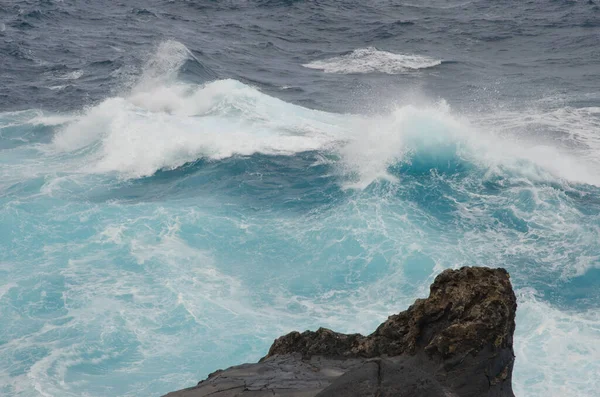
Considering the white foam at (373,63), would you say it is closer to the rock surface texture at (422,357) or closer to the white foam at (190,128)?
the white foam at (190,128)

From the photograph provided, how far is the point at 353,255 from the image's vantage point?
A: 16.6 metres

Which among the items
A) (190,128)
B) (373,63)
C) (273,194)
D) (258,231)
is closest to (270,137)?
(190,128)

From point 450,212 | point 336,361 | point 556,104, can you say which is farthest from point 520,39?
point 336,361

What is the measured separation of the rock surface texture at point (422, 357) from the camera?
6.43 metres

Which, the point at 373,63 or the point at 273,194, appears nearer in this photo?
the point at 273,194

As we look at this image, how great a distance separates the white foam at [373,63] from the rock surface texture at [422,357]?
2500 centimetres

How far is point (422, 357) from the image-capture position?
276 inches

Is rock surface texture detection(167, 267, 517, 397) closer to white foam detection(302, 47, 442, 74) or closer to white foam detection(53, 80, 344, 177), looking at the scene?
white foam detection(53, 80, 344, 177)

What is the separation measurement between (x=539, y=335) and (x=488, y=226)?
455 cm

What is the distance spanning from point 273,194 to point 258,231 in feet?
8.21

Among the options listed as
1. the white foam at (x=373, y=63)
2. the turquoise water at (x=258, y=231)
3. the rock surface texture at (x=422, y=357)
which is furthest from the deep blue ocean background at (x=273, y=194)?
the rock surface texture at (x=422, y=357)

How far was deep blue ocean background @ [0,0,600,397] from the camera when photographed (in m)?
13.7

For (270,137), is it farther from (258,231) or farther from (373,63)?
(373,63)

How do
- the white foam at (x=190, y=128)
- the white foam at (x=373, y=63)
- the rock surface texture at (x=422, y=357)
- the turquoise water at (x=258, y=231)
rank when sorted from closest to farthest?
the rock surface texture at (x=422, y=357) < the turquoise water at (x=258, y=231) < the white foam at (x=190, y=128) < the white foam at (x=373, y=63)
